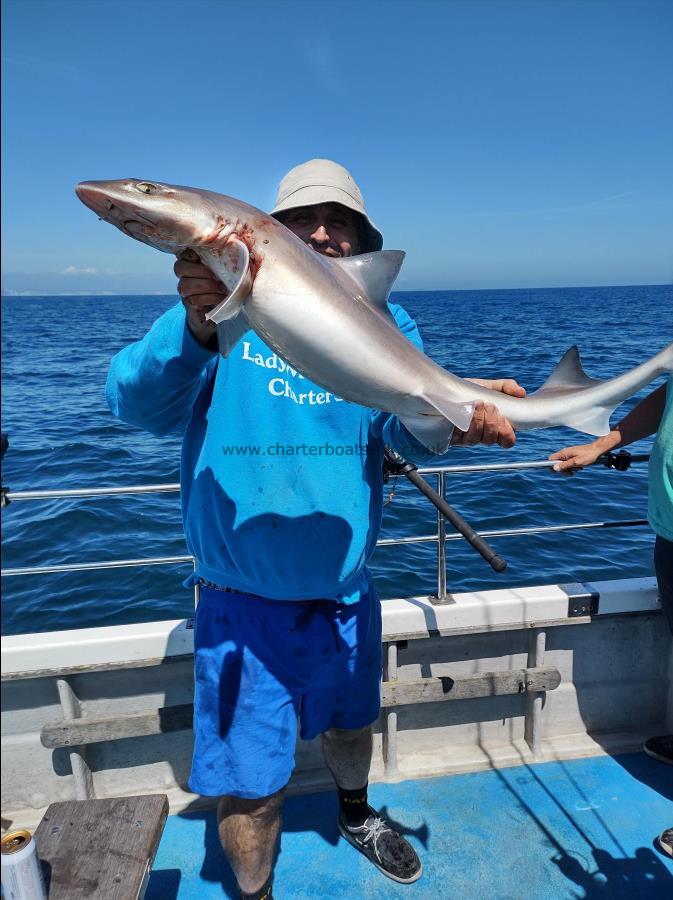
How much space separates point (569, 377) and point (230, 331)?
1632 mm

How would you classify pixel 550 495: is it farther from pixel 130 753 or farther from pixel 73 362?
pixel 73 362

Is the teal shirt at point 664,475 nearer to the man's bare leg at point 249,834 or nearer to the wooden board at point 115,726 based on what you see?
the man's bare leg at point 249,834

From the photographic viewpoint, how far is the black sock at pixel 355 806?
352 cm

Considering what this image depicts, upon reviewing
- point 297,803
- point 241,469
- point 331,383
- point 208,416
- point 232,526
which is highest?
point 331,383

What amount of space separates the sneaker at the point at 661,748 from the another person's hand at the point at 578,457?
1871mm

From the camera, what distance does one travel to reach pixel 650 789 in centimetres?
390

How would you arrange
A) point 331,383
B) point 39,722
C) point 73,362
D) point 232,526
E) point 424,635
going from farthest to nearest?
point 73,362 < point 424,635 < point 39,722 < point 232,526 < point 331,383

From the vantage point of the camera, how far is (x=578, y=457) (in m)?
3.80

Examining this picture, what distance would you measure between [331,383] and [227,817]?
202 centimetres

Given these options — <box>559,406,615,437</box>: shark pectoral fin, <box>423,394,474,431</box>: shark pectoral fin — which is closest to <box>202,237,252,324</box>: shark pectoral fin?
A: <box>423,394,474,431</box>: shark pectoral fin

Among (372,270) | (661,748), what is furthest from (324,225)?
(661,748)

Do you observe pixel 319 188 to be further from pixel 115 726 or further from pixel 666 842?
pixel 666 842

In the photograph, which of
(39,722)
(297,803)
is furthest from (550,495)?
(39,722)

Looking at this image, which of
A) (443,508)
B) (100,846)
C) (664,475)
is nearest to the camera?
(100,846)
